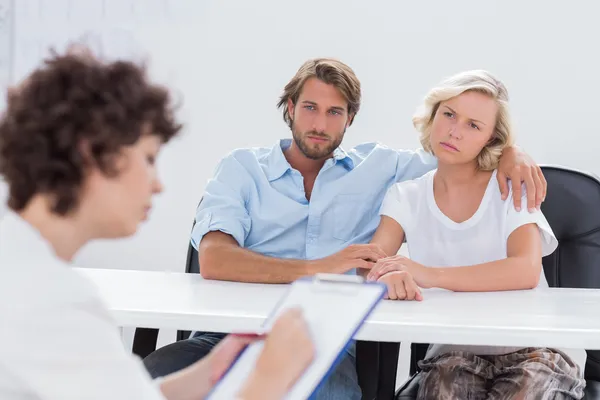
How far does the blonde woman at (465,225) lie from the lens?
184 cm

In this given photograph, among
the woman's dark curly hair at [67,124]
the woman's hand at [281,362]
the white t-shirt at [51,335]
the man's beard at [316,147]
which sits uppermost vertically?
the woman's dark curly hair at [67,124]

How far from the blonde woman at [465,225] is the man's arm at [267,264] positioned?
83mm

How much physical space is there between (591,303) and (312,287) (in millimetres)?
971

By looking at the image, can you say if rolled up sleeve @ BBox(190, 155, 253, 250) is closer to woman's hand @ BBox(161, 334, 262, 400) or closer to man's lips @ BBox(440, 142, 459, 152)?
man's lips @ BBox(440, 142, 459, 152)

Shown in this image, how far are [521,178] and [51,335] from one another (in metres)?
1.53

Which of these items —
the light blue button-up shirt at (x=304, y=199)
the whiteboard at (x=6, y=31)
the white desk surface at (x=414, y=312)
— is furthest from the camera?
the whiteboard at (x=6, y=31)

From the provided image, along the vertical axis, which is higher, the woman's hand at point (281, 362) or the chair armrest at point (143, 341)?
the woman's hand at point (281, 362)

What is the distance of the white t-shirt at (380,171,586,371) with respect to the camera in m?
2.11

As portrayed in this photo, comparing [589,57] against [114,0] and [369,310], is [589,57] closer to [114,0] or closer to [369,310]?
[114,0]

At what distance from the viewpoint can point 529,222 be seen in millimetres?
2064

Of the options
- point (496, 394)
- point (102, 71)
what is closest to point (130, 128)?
point (102, 71)

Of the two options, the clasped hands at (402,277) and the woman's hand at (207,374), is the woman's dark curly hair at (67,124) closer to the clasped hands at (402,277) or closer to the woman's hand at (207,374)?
the woman's hand at (207,374)

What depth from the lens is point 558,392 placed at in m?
1.73

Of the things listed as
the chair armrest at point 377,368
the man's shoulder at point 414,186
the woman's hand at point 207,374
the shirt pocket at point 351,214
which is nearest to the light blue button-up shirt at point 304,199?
the shirt pocket at point 351,214
